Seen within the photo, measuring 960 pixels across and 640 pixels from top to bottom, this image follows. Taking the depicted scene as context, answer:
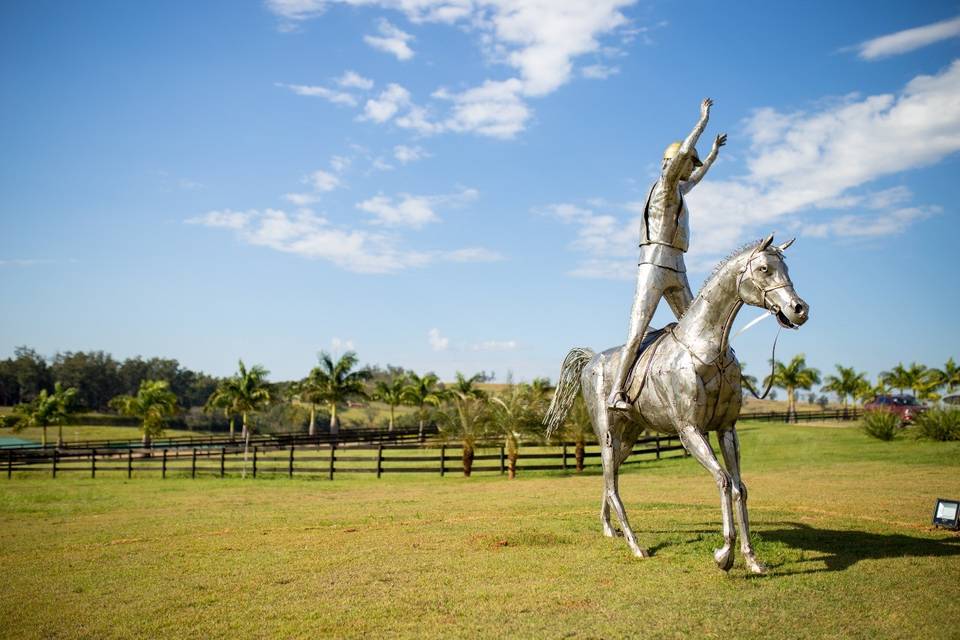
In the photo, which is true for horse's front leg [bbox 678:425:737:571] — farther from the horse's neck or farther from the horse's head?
the horse's head

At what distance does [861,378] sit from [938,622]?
209 ft

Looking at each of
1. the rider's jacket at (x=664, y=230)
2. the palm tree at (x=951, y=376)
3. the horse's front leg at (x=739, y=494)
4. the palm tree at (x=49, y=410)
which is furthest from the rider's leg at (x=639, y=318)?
the palm tree at (x=951, y=376)

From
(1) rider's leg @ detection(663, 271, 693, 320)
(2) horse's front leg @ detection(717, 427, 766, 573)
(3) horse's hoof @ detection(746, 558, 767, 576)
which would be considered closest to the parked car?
(1) rider's leg @ detection(663, 271, 693, 320)

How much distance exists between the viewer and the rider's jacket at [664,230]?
26.9ft

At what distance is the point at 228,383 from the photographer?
39969 millimetres

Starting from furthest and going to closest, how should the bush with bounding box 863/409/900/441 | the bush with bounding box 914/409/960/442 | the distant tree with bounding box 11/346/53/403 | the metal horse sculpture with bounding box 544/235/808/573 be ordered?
the distant tree with bounding box 11/346/53/403 < the bush with bounding box 863/409/900/441 < the bush with bounding box 914/409/960/442 < the metal horse sculpture with bounding box 544/235/808/573

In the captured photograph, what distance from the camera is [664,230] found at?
8180mm

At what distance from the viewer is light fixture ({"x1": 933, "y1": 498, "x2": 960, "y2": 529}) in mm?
9203

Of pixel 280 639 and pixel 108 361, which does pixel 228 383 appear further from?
pixel 108 361

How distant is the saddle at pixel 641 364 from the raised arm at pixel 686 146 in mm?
1808

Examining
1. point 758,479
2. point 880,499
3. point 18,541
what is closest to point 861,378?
point 758,479

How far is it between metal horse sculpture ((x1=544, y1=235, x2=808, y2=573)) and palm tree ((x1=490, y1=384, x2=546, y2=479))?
1318 cm

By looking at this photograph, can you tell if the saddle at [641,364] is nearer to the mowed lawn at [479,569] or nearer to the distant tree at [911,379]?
the mowed lawn at [479,569]

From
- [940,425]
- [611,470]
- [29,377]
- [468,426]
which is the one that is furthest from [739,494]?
[29,377]
